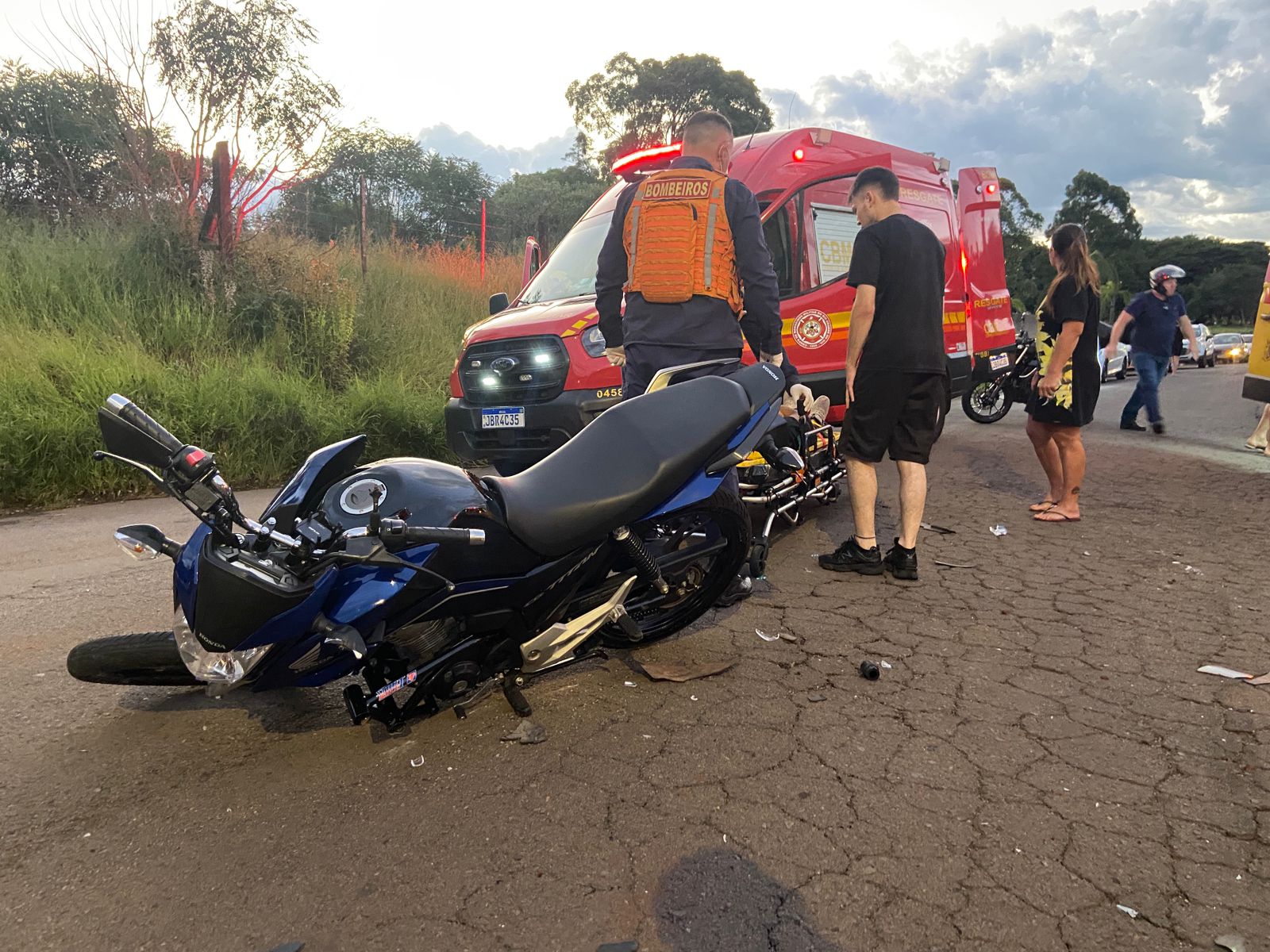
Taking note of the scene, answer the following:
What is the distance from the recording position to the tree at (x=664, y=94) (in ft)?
124

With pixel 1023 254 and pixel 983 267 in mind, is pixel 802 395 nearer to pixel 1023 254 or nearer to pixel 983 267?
pixel 983 267

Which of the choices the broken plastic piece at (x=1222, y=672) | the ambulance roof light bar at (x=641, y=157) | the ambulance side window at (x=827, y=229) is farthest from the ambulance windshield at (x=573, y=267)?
the broken plastic piece at (x=1222, y=672)

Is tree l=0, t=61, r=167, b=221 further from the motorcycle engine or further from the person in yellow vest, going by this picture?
the motorcycle engine

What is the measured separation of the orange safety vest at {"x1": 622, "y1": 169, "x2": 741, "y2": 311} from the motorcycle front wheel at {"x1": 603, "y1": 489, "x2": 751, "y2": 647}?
1.16m

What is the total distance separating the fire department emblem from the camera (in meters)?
6.50

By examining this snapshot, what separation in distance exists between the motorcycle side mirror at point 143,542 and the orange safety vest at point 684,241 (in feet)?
7.83

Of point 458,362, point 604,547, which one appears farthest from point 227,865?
point 458,362

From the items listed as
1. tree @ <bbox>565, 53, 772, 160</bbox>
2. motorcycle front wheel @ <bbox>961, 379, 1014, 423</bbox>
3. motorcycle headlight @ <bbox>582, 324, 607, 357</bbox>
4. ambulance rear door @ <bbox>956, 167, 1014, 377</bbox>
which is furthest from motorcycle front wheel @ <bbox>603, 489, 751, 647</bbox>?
tree @ <bbox>565, 53, 772, 160</bbox>

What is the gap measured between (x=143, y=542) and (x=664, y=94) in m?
40.1

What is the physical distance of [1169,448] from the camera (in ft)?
28.8

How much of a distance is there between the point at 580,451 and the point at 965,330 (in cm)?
673

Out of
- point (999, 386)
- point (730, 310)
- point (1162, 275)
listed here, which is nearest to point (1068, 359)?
point (730, 310)

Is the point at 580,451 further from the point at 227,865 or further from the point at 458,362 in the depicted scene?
the point at 458,362

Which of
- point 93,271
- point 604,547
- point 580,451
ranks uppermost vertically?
point 93,271
